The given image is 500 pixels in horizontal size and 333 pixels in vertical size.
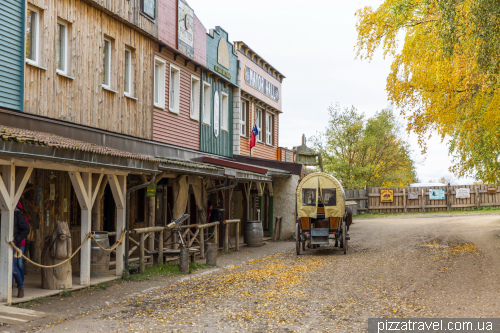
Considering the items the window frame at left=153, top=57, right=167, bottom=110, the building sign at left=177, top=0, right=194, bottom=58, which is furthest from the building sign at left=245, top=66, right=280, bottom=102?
the window frame at left=153, top=57, right=167, bottom=110

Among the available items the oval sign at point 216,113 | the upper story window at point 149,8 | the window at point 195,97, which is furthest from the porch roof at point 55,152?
the oval sign at point 216,113

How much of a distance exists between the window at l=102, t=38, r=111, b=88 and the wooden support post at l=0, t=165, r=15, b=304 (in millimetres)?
5859

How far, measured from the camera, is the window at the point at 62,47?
39.4ft

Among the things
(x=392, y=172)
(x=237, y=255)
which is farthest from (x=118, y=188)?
(x=392, y=172)

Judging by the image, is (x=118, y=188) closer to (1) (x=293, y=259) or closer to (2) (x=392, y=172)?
(1) (x=293, y=259)

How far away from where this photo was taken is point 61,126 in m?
11.5

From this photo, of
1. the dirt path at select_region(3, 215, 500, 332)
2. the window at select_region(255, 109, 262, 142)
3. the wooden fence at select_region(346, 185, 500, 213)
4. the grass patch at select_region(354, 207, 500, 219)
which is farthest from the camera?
the wooden fence at select_region(346, 185, 500, 213)

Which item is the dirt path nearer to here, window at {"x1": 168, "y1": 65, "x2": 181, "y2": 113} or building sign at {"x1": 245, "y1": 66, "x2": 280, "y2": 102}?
window at {"x1": 168, "y1": 65, "x2": 181, "y2": 113}

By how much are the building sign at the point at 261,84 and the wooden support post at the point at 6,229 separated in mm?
16584

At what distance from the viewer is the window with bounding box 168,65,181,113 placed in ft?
57.1

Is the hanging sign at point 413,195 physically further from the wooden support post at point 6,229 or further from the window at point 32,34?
the wooden support post at point 6,229

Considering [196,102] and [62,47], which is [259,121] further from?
[62,47]

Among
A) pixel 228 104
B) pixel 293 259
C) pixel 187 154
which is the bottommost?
pixel 293 259

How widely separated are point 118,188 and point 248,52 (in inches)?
579
